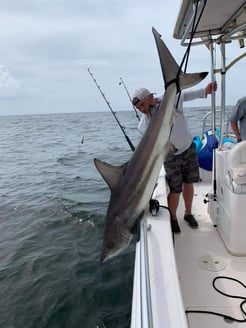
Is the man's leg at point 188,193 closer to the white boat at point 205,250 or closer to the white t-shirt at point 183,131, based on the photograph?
the white boat at point 205,250

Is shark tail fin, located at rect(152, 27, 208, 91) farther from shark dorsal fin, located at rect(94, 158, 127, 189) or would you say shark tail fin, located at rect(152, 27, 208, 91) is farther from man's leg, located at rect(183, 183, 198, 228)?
man's leg, located at rect(183, 183, 198, 228)

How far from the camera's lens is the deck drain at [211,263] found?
264 cm

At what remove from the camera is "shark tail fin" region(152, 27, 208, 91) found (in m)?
1.62

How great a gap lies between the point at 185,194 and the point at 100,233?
98.2 inches

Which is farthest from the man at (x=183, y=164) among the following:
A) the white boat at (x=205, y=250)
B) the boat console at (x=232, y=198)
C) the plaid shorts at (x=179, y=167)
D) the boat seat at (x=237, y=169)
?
the boat seat at (x=237, y=169)

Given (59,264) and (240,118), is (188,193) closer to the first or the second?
(240,118)

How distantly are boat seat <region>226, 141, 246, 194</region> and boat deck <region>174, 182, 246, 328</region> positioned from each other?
567 millimetres

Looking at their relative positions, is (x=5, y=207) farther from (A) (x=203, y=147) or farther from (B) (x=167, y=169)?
(B) (x=167, y=169)

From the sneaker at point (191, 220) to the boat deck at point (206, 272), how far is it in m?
0.04

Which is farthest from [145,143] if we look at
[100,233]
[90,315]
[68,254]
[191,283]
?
[100,233]

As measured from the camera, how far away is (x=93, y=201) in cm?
752

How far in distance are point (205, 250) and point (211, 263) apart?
21 centimetres

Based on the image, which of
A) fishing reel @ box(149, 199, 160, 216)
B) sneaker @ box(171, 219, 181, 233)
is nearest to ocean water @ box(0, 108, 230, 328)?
sneaker @ box(171, 219, 181, 233)

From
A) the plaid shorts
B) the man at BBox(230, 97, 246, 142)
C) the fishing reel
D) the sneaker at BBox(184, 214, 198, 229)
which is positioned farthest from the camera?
the man at BBox(230, 97, 246, 142)
